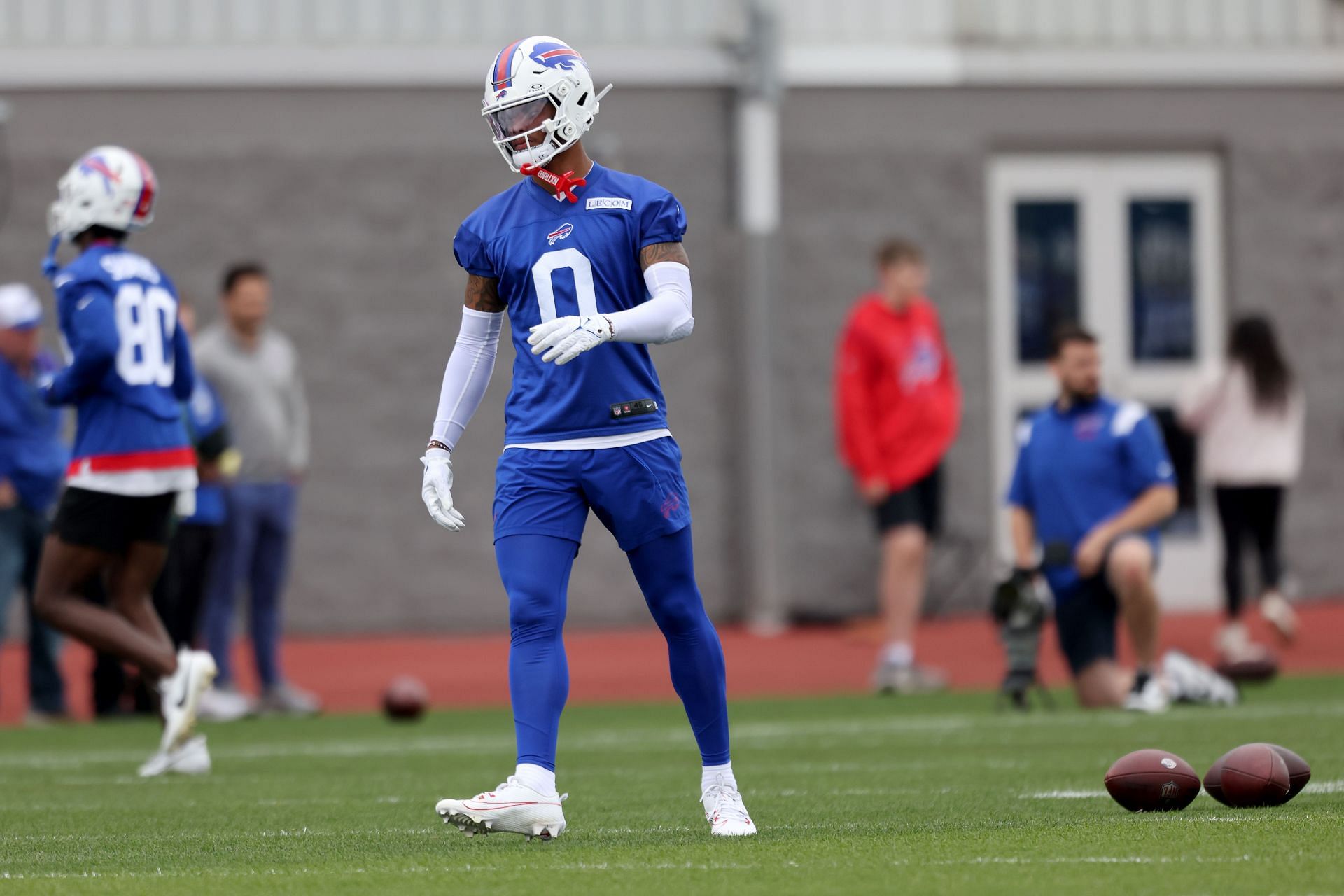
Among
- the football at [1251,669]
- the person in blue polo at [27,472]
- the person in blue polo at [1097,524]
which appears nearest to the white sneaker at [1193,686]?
the person in blue polo at [1097,524]

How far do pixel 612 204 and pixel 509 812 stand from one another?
158 centimetres

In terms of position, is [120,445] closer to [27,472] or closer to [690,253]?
[27,472]

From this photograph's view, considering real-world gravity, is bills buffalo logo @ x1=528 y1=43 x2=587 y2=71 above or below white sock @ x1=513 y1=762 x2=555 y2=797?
above

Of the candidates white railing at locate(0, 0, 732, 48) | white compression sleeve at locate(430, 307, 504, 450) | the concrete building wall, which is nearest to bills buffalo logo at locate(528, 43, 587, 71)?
white compression sleeve at locate(430, 307, 504, 450)

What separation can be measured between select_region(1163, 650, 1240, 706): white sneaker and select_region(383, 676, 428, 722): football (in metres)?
3.59

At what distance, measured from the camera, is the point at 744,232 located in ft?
52.5

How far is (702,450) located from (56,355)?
473cm

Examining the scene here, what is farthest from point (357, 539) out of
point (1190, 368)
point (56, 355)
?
point (1190, 368)

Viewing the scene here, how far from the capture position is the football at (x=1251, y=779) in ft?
18.6

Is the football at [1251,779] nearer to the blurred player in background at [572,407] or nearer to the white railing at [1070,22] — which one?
the blurred player in background at [572,407]

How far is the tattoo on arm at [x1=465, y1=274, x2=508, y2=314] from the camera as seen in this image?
5.69m

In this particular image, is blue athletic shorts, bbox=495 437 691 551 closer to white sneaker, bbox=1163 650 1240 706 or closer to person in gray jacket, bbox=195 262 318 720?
white sneaker, bbox=1163 650 1240 706

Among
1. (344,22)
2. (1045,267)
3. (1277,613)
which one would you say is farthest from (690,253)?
(1277,613)

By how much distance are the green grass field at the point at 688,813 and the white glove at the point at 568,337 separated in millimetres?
1206
